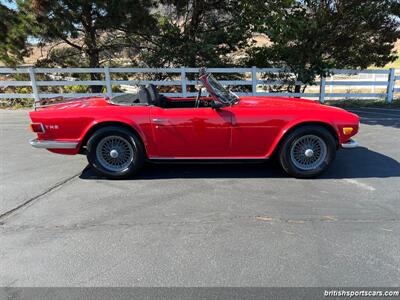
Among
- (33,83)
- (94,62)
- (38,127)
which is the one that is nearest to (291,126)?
(38,127)

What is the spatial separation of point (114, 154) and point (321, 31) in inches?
369

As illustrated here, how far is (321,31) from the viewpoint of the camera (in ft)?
36.3

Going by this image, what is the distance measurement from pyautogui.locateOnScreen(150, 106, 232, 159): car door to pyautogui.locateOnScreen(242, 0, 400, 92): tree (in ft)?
24.7

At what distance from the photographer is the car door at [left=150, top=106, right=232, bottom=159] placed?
4.22 meters

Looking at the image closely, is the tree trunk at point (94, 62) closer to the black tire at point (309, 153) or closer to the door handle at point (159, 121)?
the door handle at point (159, 121)

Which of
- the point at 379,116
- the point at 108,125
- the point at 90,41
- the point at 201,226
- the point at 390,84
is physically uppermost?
the point at 90,41

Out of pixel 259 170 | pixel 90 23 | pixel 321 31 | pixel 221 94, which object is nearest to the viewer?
pixel 221 94

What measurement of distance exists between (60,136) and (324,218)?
342 cm

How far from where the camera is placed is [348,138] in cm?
436

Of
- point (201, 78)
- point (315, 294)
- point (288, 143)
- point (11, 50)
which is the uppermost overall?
point (11, 50)

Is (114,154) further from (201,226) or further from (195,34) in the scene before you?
(195,34)

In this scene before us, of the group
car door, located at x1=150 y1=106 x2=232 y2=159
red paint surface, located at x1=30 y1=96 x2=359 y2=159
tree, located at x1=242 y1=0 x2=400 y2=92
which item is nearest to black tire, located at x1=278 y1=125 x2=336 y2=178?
red paint surface, located at x1=30 y1=96 x2=359 y2=159

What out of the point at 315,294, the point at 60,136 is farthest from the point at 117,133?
the point at 315,294

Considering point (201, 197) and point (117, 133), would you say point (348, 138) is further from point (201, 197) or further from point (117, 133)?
point (117, 133)
